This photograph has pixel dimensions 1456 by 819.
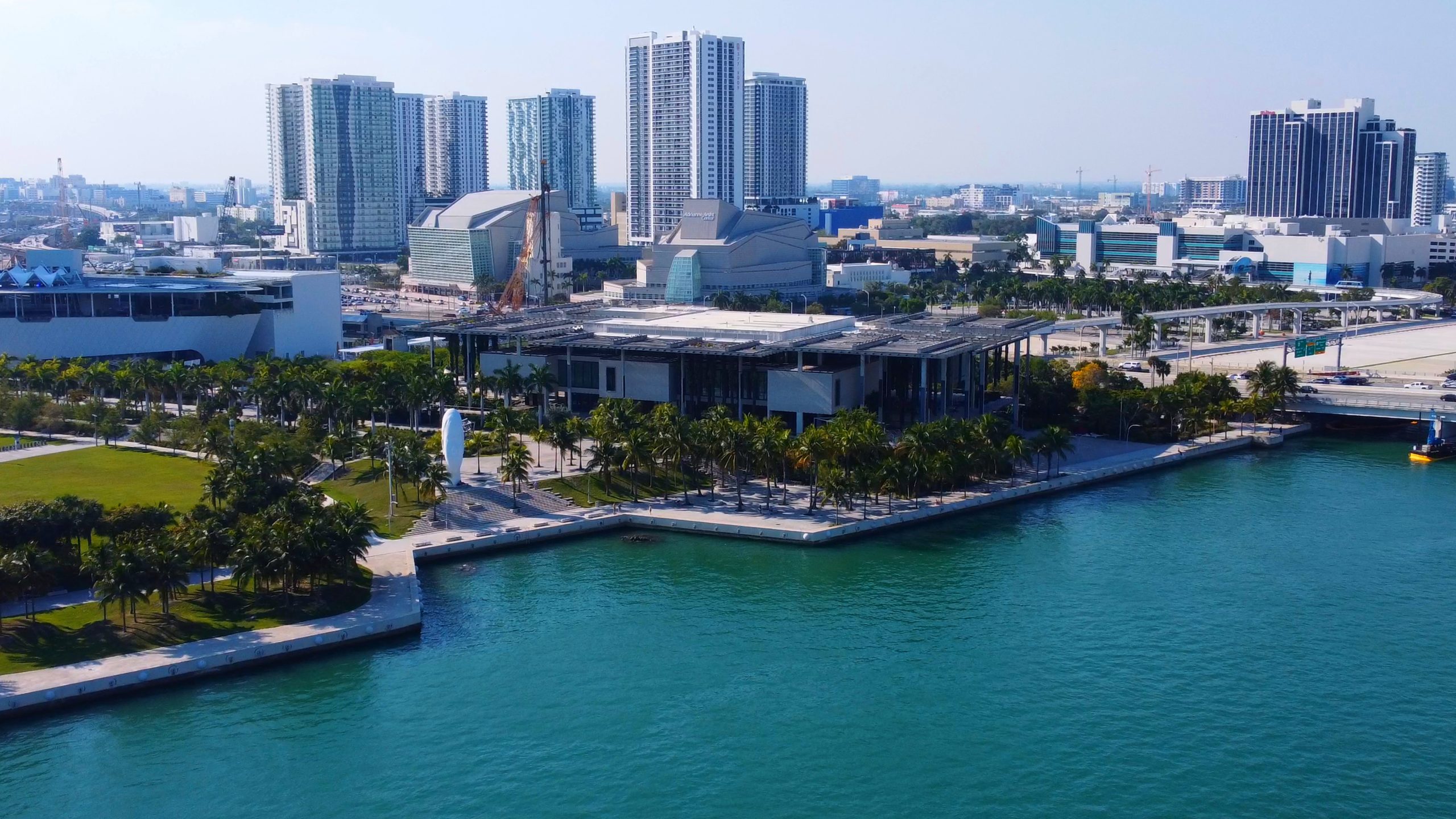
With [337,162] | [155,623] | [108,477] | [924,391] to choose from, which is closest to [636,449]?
[924,391]

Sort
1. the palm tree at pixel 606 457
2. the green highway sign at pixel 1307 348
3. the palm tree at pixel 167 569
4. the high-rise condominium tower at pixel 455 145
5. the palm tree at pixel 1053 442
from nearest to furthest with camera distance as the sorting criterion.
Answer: the palm tree at pixel 167 569, the palm tree at pixel 606 457, the palm tree at pixel 1053 442, the green highway sign at pixel 1307 348, the high-rise condominium tower at pixel 455 145

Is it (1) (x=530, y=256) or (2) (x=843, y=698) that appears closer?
(2) (x=843, y=698)

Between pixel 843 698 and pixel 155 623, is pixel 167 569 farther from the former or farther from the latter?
pixel 843 698

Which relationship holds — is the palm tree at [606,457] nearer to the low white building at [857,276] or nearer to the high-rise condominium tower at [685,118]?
the low white building at [857,276]

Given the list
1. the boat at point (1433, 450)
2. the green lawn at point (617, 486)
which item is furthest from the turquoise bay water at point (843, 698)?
the boat at point (1433, 450)

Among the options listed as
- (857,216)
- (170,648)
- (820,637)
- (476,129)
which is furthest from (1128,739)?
(476,129)

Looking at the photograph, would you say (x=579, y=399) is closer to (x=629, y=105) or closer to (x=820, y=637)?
(x=820, y=637)
